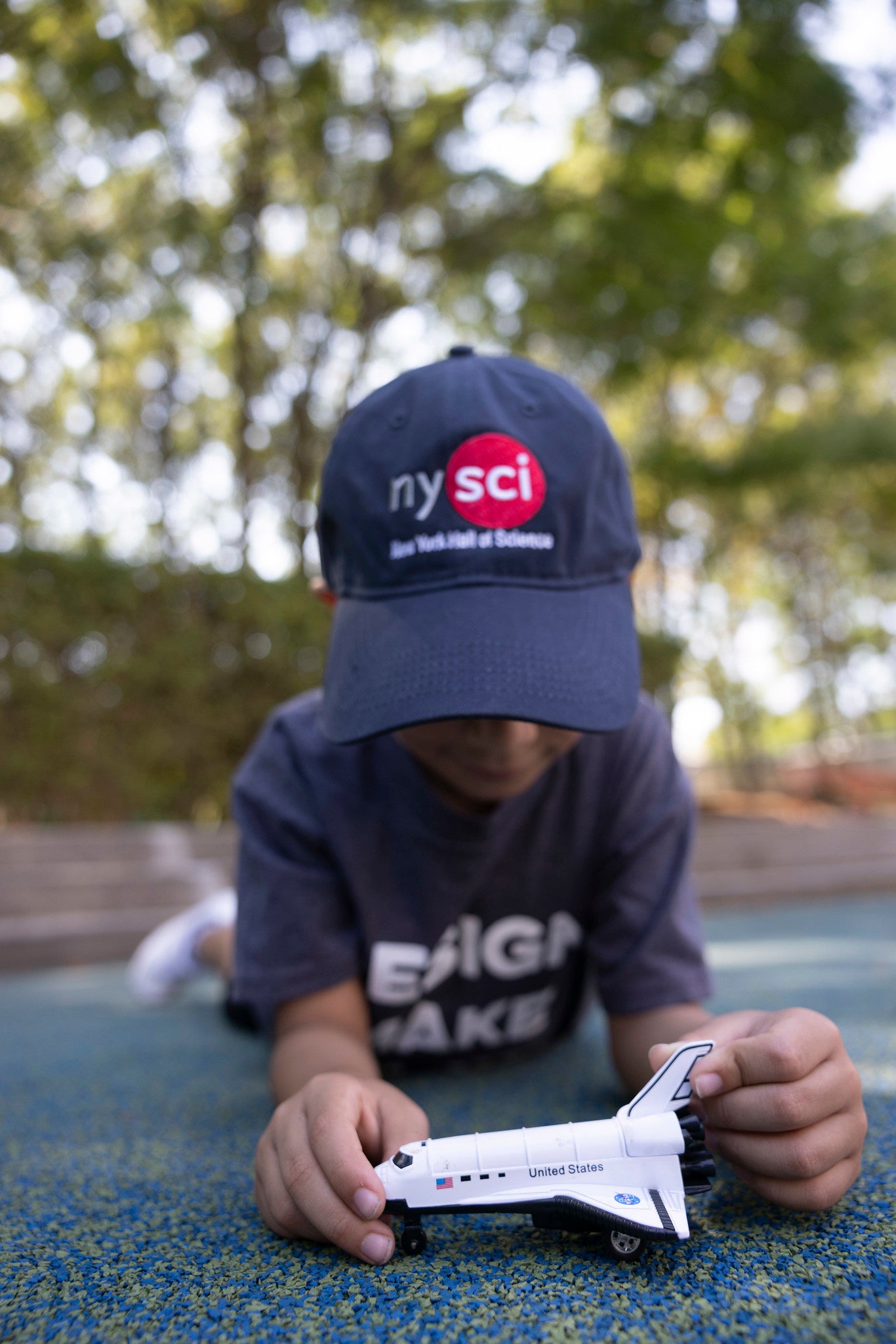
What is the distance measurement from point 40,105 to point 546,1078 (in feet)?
21.9

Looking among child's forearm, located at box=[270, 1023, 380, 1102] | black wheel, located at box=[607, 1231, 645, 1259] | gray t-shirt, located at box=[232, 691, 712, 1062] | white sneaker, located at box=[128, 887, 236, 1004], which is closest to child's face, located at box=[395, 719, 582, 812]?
gray t-shirt, located at box=[232, 691, 712, 1062]

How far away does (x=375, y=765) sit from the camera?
138 cm

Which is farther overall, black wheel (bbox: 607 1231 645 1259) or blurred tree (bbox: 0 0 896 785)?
blurred tree (bbox: 0 0 896 785)

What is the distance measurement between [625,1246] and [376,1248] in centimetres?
19

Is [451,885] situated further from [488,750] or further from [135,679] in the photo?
[135,679]

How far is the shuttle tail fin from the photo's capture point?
74cm

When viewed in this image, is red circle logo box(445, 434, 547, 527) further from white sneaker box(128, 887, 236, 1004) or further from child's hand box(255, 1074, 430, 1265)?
white sneaker box(128, 887, 236, 1004)

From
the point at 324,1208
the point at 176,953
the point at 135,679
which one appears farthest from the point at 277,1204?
the point at 135,679

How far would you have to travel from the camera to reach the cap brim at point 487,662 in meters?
0.99

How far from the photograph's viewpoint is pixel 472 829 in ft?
4.39

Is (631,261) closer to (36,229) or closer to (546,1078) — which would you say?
(36,229)

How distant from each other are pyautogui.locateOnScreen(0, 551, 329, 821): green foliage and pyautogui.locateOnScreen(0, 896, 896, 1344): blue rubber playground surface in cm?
320

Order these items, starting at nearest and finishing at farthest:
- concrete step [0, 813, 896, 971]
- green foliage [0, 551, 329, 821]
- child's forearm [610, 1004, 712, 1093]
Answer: child's forearm [610, 1004, 712, 1093] < concrete step [0, 813, 896, 971] < green foliage [0, 551, 329, 821]

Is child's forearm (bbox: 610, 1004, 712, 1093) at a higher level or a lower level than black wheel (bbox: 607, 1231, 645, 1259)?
lower
